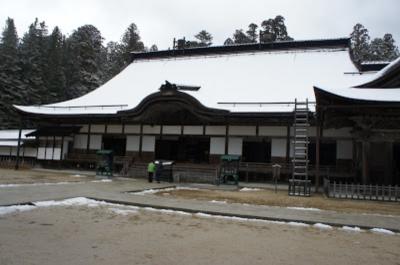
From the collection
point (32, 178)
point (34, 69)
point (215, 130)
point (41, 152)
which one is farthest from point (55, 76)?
point (32, 178)

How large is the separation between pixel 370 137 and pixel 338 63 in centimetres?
1311

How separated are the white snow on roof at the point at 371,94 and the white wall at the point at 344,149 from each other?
5227 millimetres

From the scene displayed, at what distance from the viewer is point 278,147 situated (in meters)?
23.1

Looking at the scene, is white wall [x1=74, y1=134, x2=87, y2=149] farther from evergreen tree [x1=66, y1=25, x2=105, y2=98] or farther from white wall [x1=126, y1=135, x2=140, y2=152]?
evergreen tree [x1=66, y1=25, x2=105, y2=98]

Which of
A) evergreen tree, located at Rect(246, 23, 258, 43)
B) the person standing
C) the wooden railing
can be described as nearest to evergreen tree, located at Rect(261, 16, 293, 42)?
evergreen tree, located at Rect(246, 23, 258, 43)

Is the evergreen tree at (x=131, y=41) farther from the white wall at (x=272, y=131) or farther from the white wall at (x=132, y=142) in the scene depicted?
the white wall at (x=272, y=131)

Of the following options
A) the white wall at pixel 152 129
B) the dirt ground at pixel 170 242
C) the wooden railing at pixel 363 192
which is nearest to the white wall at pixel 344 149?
the wooden railing at pixel 363 192

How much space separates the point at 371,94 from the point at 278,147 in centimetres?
780

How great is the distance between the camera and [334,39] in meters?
29.6

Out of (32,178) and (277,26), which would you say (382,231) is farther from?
(277,26)

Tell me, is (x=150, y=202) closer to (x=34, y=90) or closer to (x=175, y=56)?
(x=175, y=56)

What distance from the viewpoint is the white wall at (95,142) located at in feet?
91.7

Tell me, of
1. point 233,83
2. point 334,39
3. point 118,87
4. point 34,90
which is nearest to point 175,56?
point 118,87

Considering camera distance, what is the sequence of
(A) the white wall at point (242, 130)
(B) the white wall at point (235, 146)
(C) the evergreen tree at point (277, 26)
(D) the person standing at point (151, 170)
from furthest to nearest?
(C) the evergreen tree at point (277, 26) → (B) the white wall at point (235, 146) → (A) the white wall at point (242, 130) → (D) the person standing at point (151, 170)
